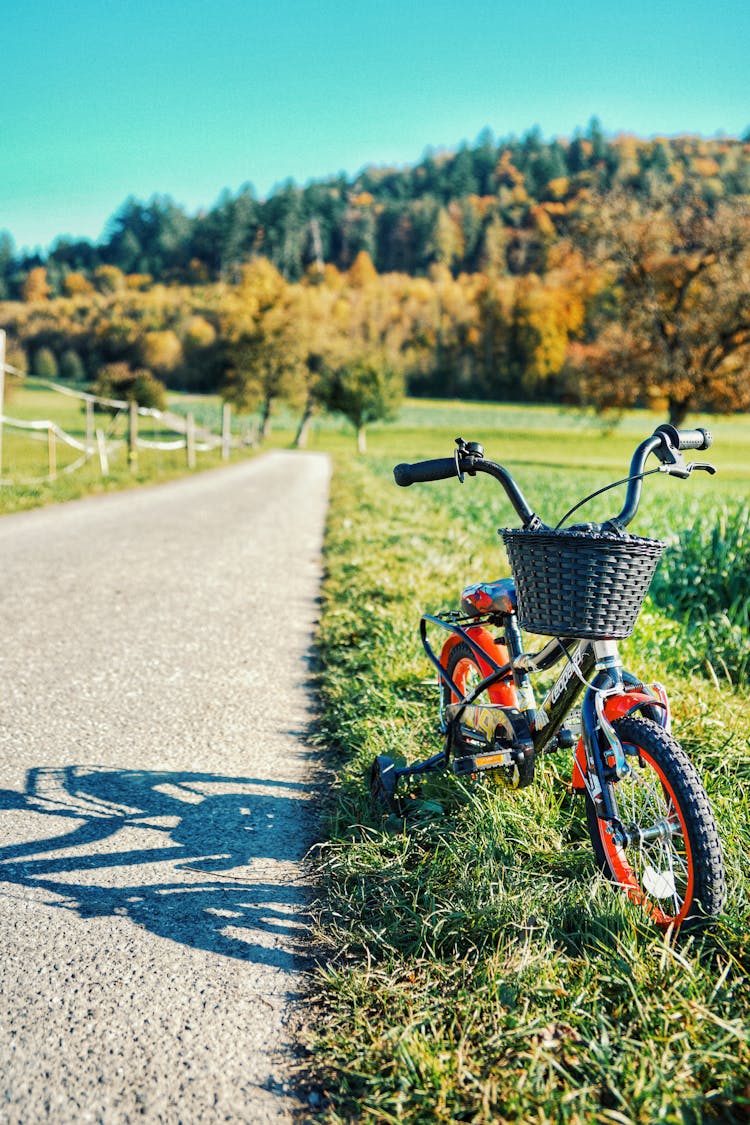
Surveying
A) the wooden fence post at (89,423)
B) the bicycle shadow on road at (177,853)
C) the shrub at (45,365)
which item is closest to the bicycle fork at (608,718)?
the bicycle shadow on road at (177,853)

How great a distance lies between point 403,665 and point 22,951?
2.70 m

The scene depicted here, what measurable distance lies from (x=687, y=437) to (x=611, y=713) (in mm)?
901

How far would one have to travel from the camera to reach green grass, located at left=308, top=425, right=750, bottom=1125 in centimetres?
180

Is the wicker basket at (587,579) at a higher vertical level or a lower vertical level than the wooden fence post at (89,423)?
higher

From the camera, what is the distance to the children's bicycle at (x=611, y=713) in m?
2.21

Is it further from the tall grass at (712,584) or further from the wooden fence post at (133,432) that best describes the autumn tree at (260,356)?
the tall grass at (712,584)

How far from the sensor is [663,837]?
91.1 inches

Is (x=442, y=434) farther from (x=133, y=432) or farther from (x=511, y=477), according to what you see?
(x=511, y=477)

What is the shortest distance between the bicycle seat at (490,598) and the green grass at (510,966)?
677 mm

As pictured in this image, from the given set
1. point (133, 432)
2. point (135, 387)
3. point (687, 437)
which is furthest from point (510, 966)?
point (135, 387)

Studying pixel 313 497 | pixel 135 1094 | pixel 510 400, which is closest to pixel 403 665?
pixel 135 1094

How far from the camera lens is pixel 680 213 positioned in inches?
1393

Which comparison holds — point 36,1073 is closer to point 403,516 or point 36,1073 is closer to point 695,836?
point 695,836

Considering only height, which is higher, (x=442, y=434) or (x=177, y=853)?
(x=177, y=853)
